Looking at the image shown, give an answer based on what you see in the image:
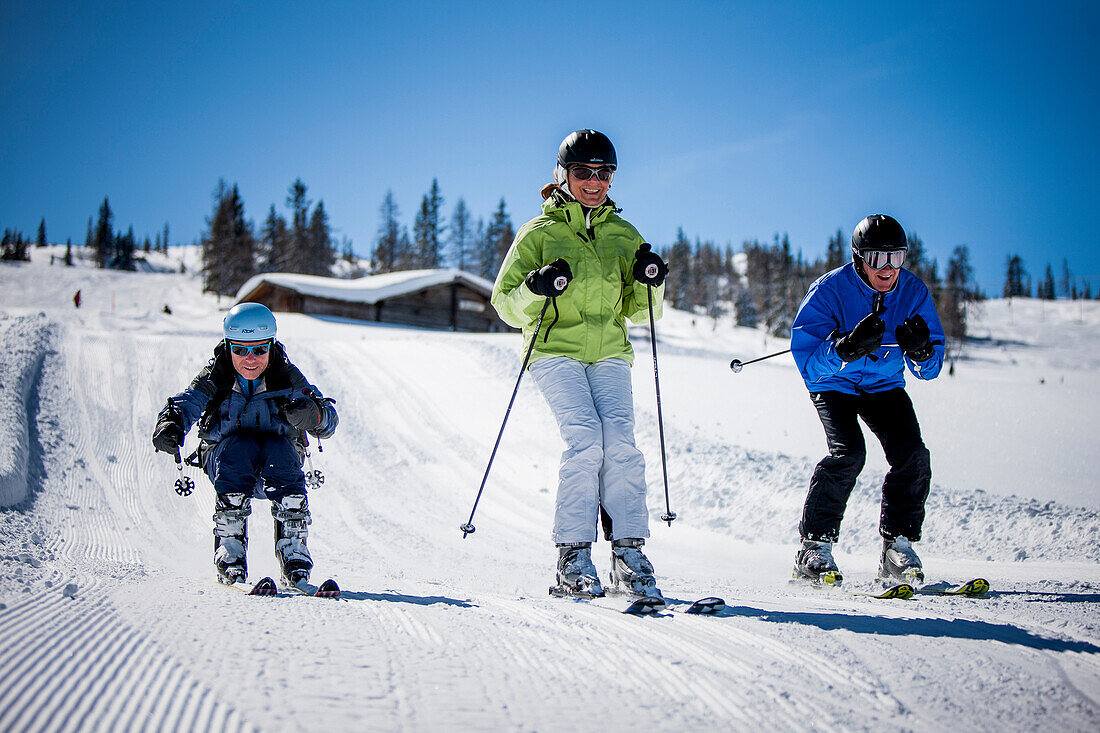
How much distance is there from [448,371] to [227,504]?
9320 millimetres

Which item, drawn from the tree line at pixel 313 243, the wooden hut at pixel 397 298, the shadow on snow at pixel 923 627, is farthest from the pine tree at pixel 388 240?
the shadow on snow at pixel 923 627

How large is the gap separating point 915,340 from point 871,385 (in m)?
0.43

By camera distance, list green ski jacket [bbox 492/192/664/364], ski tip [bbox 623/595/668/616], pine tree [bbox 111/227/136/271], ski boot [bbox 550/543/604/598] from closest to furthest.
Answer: ski tip [bbox 623/595/668/616] → ski boot [bbox 550/543/604/598] → green ski jacket [bbox 492/192/664/364] → pine tree [bbox 111/227/136/271]

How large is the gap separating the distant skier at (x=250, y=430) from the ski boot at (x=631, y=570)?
1.78 m

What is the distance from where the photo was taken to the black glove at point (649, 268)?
369 cm


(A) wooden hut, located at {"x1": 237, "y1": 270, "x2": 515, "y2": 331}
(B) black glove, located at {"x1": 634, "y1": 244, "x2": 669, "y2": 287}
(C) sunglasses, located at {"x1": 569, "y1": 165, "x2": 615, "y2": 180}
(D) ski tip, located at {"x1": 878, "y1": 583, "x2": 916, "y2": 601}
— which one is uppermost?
(A) wooden hut, located at {"x1": 237, "y1": 270, "x2": 515, "y2": 331}

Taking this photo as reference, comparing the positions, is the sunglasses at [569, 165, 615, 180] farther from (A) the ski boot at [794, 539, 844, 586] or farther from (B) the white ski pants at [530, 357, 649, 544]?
(A) the ski boot at [794, 539, 844, 586]

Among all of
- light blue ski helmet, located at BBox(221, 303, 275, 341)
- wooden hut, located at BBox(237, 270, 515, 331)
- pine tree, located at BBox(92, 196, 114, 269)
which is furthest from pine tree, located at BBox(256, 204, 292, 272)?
light blue ski helmet, located at BBox(221, 303, 275, 341)

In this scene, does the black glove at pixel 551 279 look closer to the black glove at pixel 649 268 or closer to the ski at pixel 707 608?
the black glove at pixel 649 268

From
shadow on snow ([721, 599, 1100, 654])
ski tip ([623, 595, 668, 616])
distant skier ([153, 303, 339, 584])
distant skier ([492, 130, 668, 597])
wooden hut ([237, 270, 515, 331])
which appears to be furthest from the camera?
wooden hut ([237, 270, 515, 331])

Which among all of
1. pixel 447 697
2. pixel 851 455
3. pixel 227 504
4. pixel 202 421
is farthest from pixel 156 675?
pixel 851 455

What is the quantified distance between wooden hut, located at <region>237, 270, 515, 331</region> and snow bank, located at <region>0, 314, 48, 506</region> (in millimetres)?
17471

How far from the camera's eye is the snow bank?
607 centimetres

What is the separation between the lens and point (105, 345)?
12758 millimetres
